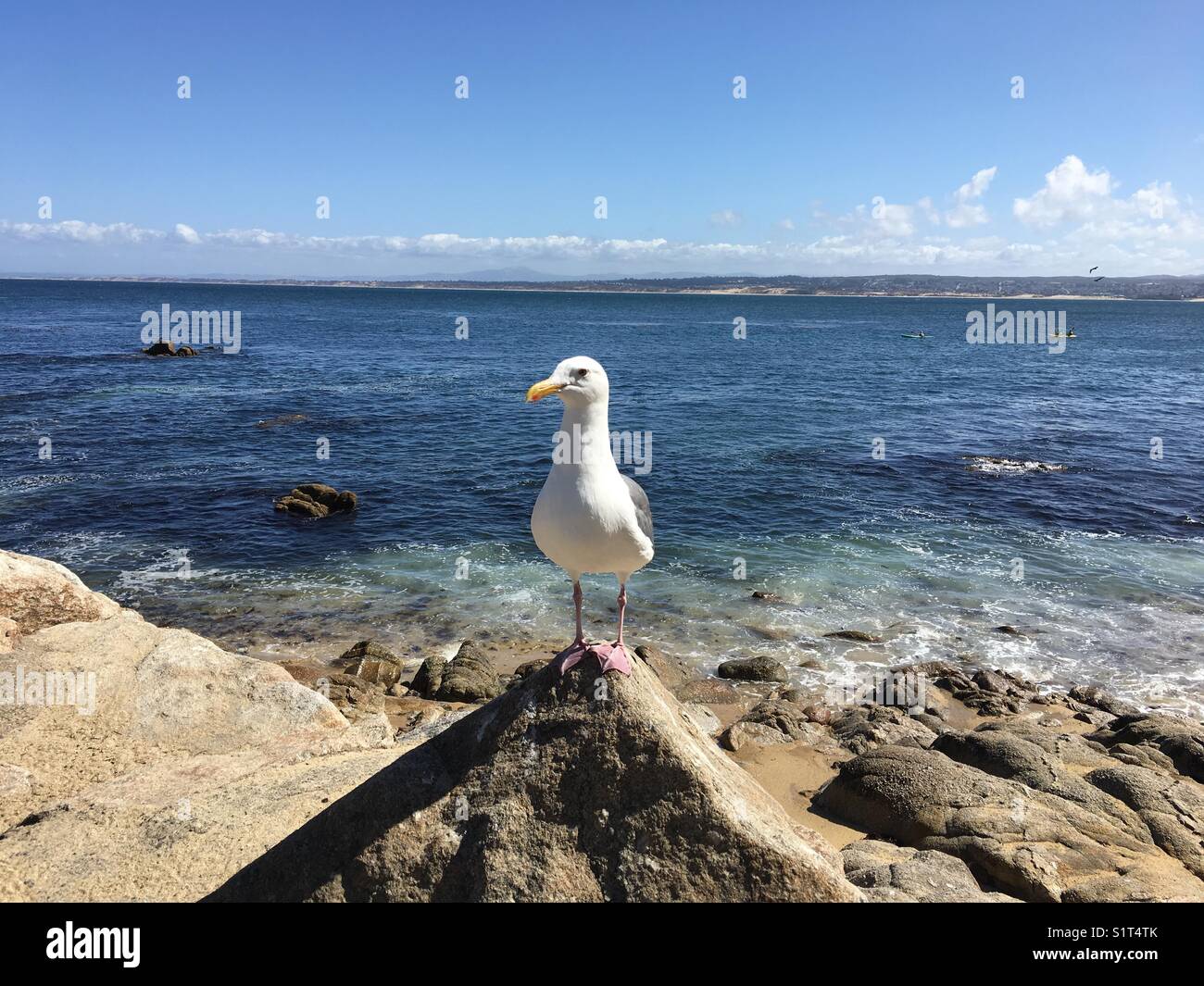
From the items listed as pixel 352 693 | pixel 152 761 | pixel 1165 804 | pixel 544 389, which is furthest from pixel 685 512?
pixel 544 389

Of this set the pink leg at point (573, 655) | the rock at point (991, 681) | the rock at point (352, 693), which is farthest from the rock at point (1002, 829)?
the rock at point (352, 693)

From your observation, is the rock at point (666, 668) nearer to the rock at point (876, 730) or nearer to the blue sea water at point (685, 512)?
the blue sea water at point (685, 512)

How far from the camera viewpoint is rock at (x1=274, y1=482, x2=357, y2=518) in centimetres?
2611

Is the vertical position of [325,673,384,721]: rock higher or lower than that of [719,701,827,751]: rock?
higher

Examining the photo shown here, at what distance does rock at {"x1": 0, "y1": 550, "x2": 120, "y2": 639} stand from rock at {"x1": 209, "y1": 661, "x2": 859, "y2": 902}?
8093mm

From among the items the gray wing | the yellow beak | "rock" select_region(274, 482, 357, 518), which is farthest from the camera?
"rock" select_region(274, 482, 357, 518)

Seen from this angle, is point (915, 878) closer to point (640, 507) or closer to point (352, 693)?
point (640, 507)

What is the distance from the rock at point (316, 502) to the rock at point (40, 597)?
44.0 ft

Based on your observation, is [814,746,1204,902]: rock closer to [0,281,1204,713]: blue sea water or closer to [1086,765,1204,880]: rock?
[1086,765,1204,880]: rock

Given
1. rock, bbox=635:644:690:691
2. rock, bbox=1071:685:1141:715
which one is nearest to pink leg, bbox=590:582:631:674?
rock, bbox=635:644:690:691

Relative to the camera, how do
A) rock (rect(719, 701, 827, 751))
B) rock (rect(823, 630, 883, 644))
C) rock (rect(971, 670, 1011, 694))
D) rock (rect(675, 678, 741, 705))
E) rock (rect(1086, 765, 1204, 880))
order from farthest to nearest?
rock (rect(823, 630, 883, 644)) < rock (rect(971, 670, 1011, 694)) < rock (rect(675, 678, 741, 705)) < rock (rect(719, 701, 827, 751)) < rock (rect(1086, 765, 1204, 880))

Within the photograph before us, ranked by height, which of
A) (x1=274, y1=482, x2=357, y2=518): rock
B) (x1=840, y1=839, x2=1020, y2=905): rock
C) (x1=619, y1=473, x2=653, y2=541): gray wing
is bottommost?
(x1=840, y1=839, x2=1020, y2=905): rock
